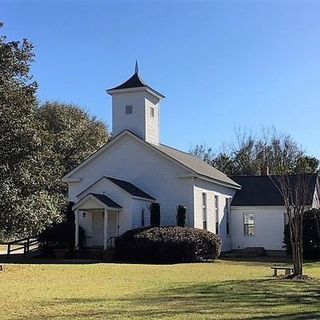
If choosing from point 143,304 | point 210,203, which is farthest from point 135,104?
point 143,304

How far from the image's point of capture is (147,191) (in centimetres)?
3419

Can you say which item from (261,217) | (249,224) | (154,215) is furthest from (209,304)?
(249,224)

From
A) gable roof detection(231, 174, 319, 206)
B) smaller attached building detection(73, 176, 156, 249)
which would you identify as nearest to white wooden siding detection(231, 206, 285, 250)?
gable roof detection(231, 174, 319, 206)

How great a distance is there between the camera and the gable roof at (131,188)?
32.0 metres

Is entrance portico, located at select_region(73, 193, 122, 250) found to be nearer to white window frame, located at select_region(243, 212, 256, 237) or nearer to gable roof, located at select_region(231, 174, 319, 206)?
white window frame, located at select_region(243, 212, 256, 237)

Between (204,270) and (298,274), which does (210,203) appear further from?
(298,274)

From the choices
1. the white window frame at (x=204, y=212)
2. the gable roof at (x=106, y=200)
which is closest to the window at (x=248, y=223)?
the white window frame at (x=204, y=212)

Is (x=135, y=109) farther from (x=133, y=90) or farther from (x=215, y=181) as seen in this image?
(x=215, y=181)

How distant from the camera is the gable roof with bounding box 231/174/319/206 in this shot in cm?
3878

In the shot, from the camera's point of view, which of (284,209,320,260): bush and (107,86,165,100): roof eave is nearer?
(284,209,320,260): bush

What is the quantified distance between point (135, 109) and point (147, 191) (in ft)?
19.1

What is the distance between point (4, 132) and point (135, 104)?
1539 centimetres

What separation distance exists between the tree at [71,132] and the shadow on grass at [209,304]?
1442 inches

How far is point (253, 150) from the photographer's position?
70.2 meters
